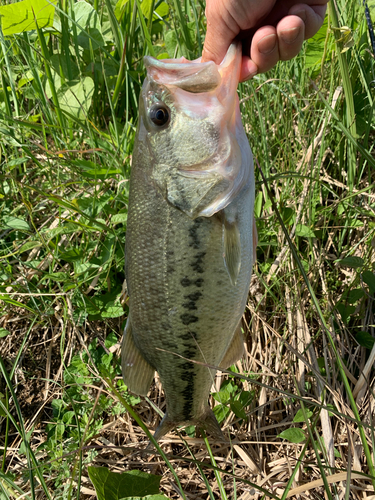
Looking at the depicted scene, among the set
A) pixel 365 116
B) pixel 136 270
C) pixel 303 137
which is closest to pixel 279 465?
pixel 136 270

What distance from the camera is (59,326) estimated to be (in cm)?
287

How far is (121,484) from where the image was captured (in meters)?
2.02

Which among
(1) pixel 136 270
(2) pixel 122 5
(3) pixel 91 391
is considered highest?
(2) pixel 122 5

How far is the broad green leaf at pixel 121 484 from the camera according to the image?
6.39ft

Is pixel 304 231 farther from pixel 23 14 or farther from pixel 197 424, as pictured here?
pixel 23 14

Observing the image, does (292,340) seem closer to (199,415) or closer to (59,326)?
(199,415)

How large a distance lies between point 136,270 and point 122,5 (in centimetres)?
211

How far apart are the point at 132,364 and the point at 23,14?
2.53 metres

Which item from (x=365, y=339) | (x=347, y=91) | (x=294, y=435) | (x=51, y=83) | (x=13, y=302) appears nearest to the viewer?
(x=294, y=435)

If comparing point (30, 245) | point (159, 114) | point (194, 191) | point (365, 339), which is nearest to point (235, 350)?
point (194, 191)

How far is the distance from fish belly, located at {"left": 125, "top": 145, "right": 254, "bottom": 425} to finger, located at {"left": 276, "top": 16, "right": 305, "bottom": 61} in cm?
75

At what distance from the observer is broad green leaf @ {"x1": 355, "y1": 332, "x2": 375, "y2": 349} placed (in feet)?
8.04

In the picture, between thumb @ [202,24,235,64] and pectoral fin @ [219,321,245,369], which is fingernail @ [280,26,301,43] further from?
pectoral fin @ [219,321,245,369]

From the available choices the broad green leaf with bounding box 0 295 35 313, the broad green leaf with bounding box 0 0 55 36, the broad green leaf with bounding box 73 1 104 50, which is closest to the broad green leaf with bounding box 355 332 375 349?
the broad green leaf with bounding box 0 295 35 313
